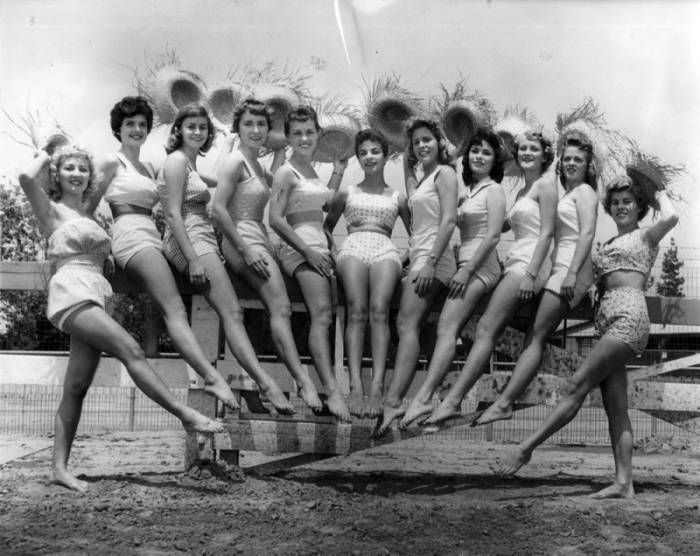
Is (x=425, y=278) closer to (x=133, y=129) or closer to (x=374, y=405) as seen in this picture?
(x=374, y=405)

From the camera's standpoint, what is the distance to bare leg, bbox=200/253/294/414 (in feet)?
→ 20.1

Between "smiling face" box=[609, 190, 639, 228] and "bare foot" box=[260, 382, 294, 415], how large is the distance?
9.25 ft

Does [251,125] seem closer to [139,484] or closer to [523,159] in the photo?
[523,159]

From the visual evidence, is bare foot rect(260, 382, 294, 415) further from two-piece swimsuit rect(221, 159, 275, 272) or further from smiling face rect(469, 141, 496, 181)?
smiling face rect(469, 141, 496, 181)

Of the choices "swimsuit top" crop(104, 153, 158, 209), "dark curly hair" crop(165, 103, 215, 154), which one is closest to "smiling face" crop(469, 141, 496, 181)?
"dark curly hair" crop(165, 103, 215, 154)

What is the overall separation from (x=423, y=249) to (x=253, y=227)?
4.24ft

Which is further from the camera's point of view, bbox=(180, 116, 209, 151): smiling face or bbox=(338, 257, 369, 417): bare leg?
bbox=(180, 116, 209, 151): smiling face

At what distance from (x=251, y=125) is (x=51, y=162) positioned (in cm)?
147

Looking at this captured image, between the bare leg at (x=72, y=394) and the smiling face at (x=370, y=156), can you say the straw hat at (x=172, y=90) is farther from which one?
the bare leg at (x=72, y=394)

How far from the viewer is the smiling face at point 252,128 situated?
6.53m

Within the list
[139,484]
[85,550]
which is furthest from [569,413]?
[85,550]

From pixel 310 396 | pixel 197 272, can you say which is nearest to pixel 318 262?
pixel 197 272

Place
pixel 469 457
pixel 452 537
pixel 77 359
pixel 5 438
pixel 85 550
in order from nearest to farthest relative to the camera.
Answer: pixel 85 550 < pixel 452 537 < pixel 77 359 < pixel 469 457 < pixel 5 438

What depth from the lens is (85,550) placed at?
4547mm
